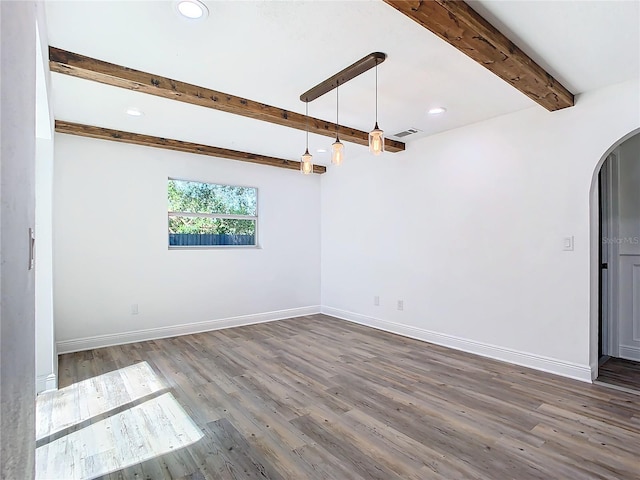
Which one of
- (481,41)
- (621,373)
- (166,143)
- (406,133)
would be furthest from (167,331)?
(621,373)

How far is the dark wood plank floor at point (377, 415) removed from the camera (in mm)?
1910

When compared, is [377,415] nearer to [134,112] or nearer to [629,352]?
[629,352]

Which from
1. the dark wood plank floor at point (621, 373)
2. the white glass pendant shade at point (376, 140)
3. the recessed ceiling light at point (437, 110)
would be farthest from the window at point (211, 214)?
the dark wood plank floor at point (621, 373)

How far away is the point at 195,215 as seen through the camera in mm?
4777

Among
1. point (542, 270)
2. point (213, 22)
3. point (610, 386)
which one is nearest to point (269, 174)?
point (213, 22)

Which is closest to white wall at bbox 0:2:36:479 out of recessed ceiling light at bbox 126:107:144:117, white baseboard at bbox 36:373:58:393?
white baseboard at bbox 36:373:58:393

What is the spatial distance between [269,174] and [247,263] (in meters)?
1.43

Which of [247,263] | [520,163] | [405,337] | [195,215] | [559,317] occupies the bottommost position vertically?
[405,337]

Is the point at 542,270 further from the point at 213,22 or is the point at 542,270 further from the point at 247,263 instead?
the point at 247,263

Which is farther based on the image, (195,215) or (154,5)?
(195,215)

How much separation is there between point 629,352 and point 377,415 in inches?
119

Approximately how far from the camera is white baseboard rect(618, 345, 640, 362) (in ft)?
11.6

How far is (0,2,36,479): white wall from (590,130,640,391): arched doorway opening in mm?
4379

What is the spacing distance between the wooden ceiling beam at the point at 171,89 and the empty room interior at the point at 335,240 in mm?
18
